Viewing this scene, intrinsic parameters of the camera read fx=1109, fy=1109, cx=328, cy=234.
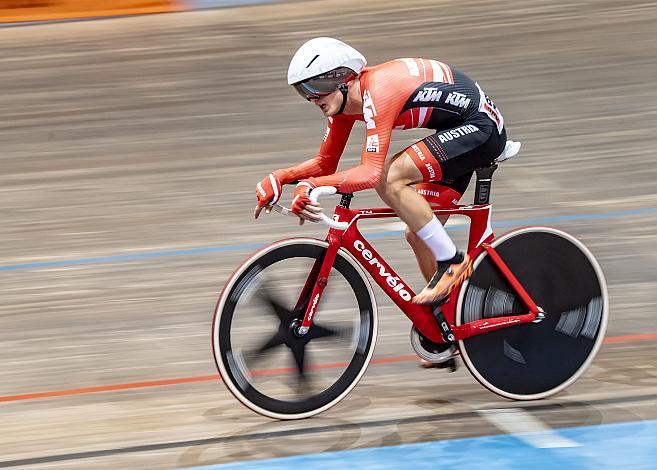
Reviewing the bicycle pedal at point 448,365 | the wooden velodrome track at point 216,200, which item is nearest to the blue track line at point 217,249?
the wooden velodrome track at point 216,200

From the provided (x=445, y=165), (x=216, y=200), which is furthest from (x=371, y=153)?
(x=216, y=200)

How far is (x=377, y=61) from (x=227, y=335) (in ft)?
20.2

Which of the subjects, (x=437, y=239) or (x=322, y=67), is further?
(x=437, y=239)

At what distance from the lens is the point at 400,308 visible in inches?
180

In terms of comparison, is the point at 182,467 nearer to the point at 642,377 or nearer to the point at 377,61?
the point at 642,377

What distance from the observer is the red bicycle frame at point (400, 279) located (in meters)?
4.36

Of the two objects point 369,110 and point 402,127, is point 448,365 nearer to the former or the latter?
point 402,127

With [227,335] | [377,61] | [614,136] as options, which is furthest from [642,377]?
[377,61]

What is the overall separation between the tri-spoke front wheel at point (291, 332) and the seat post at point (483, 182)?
1.91ft

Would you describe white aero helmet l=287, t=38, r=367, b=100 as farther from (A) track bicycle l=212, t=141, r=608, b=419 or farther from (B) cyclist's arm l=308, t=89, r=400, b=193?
(A) track bicycle l=212, t=141, r=608, b=419

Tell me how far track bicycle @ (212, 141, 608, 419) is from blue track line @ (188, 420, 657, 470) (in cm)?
31

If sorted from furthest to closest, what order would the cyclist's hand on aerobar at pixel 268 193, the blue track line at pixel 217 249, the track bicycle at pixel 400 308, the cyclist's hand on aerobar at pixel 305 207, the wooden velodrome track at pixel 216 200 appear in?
the blue track line at pixel 217 249 < the wooden velodrome track at pixel 216 200 < the track bicycle at pixel 400 308 < the cyclist's hand on aerobar at pixel 268 193 < the cyclist's hand on aerobar at pixel 305 207

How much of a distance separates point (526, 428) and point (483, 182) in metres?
1.00

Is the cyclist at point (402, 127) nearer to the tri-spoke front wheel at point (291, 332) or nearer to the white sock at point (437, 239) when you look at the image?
the white sock at point (437, 239)
